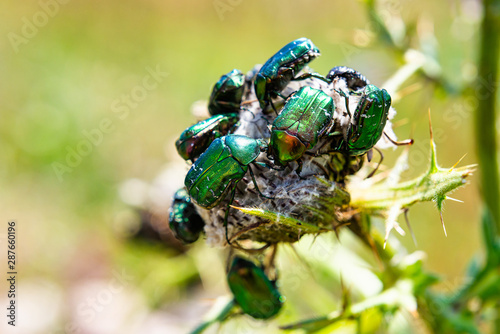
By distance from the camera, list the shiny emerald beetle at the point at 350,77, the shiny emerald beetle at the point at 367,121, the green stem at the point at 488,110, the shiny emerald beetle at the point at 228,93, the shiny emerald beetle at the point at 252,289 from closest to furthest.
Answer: the shiny emerald beetle at the point at 367,121 < the shiny emerald beetle at the point at 350,77 < the shiny emerald beetle at the point at 228,93 < the shiny emerald beetle at the point at 252,289 < the green stem at the point at 488,110

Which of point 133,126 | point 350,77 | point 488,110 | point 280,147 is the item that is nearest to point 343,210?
point 280,147

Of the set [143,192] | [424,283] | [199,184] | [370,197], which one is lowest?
[424,283]

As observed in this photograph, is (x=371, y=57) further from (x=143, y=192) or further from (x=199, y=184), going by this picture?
(x=199, y=184)

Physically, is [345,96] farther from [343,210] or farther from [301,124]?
[343,210]

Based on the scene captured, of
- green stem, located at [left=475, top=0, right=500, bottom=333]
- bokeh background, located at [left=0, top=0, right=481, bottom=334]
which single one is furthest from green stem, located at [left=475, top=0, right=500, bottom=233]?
bokeh background, located at [left=0, top=0, right=481, bottom=334]

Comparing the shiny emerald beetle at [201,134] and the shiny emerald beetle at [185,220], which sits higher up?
the shiny emerald beetle at [201,134]

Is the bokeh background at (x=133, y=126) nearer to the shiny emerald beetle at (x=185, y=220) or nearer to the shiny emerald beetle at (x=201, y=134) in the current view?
the shiny emerald beetle at (x=185, y=220)

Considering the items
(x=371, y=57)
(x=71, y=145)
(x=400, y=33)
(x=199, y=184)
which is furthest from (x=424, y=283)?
(x=71, y=145)

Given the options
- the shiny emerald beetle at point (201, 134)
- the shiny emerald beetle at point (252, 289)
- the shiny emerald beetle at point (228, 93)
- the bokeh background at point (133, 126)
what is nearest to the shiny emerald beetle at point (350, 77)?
the shiny emerald beetle at point (228, 93)
